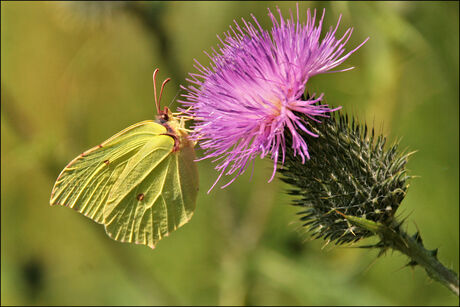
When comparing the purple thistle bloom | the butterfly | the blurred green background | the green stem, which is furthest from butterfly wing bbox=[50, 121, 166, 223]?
the green stem

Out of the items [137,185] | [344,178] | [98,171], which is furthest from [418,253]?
[98,171]

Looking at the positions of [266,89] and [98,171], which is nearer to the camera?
[266,89]

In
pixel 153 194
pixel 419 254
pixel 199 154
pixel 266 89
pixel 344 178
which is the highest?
pixel 266 89

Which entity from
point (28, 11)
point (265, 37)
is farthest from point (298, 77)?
point (28, 11)

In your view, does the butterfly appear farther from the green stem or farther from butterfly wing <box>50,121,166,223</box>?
the green stem

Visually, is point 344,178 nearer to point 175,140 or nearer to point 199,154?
point 175,140

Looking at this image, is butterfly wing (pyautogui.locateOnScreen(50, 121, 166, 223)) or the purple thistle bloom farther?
butterfly wing (pyautogui.locateOnScreen(50, 121, 166, 223))

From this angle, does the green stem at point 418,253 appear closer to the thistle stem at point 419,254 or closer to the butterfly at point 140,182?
the thistle stem at point 419,254
